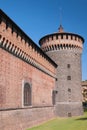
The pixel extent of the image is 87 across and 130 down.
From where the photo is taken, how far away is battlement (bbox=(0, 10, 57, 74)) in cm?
1376

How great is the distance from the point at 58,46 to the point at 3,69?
16411 mm

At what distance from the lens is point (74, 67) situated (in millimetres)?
29484

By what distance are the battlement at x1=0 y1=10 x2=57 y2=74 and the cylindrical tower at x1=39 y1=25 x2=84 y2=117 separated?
739 cm

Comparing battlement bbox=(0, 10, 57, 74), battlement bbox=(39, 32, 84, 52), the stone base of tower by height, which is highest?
battlement bbox=(39, 32, 84, 52)

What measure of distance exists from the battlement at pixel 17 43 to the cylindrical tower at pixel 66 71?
291 inches

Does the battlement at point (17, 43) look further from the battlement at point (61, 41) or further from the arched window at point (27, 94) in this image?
the battlement at point (61, 41)

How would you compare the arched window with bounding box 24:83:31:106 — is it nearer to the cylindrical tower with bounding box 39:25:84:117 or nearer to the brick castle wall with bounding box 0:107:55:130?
the brick castle wall with bounding box 0:107:55:130

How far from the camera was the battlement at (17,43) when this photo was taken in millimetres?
13758

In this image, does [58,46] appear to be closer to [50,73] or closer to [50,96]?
[50,73]

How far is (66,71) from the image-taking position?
2925cm

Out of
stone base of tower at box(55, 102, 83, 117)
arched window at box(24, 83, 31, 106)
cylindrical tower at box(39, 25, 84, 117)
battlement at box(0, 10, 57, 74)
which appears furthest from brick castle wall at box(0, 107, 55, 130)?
cylindrical tower at box(39, 25, 84, 117)

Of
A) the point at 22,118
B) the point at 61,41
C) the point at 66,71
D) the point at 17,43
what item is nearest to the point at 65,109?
the point at 66,71

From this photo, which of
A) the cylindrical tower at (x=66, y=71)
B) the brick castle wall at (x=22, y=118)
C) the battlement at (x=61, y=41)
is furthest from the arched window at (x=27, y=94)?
the battlement at (x=61, y=41)

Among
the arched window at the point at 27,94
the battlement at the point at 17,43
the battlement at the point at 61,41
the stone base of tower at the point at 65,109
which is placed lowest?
the stone base of tower at the point at 65,109
